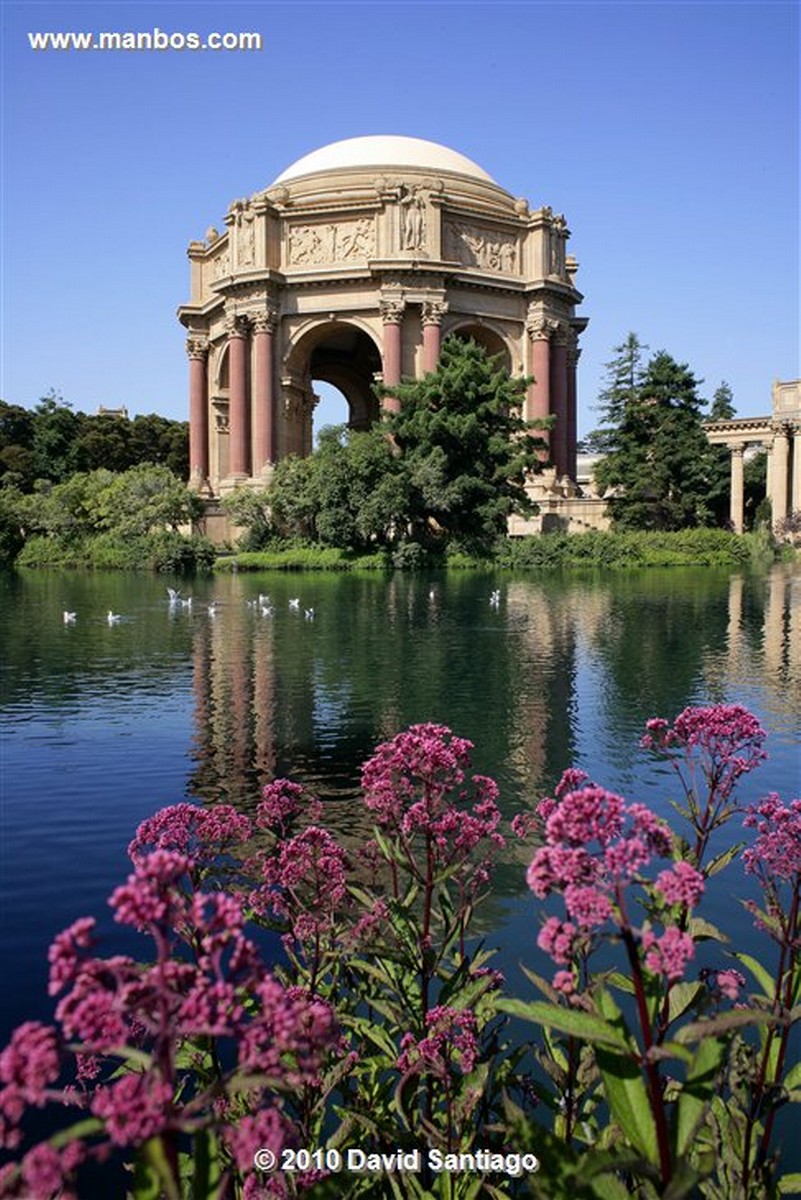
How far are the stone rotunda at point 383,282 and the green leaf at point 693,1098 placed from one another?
4795 centimetres

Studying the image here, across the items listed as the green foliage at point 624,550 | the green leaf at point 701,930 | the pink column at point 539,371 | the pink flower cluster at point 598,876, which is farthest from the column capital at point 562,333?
the pink flower cluster at point 598,876

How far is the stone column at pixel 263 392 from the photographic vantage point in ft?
164

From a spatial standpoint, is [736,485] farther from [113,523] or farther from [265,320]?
[113,523]

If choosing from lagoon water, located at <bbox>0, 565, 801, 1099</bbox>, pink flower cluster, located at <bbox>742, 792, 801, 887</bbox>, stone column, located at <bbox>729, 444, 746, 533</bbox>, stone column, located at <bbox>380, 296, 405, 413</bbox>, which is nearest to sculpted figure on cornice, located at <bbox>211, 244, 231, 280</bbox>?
stone column, located at <bbox>380, 296, 405, 413</bbox>

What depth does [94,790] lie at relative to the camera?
8.30 meters

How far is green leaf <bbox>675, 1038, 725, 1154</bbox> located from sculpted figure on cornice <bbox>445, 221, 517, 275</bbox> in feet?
170

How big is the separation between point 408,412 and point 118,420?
43.8 meters

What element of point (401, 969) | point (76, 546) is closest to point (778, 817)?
point (401, 969)

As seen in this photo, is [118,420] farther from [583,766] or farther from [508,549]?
[583,766]

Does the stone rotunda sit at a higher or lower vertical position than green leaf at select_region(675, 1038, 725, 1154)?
higher

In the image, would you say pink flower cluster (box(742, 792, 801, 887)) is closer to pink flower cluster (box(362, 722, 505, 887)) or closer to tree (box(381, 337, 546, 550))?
pink flower cluster (box(362, 722, 505, 887))

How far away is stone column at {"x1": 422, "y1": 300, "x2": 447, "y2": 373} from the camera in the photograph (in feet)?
159

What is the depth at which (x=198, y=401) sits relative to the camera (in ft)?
193

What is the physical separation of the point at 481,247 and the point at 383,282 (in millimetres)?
6499
